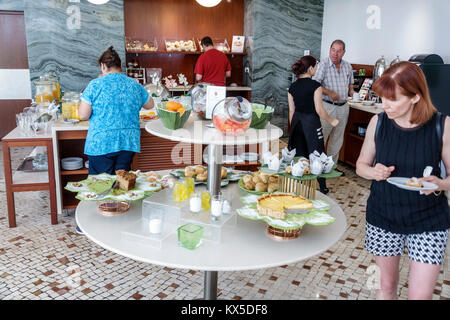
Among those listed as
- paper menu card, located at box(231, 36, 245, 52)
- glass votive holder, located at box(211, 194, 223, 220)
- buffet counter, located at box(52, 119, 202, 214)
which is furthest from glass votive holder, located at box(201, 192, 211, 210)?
paper menu card, located at box(231, 36, 245, 52)

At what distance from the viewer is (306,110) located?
4566mm

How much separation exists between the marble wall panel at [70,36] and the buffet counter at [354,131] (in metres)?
4.13

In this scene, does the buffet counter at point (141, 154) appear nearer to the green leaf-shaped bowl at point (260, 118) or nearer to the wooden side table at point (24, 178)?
the wooden side table at point (24, 178)

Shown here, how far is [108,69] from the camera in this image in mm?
3438

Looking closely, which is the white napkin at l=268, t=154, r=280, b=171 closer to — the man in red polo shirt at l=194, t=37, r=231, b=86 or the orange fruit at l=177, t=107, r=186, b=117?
the orange fruit at l=177, t=107, r=186, b=117

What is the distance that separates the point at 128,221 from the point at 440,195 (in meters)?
1.55

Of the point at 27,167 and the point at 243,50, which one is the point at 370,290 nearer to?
the point at 27,167

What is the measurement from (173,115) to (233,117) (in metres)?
0.36

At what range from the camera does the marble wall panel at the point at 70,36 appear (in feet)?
23.3

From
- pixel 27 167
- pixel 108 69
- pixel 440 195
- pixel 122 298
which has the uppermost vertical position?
pixel 108 69

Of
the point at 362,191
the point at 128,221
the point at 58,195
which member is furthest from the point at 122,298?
the point at 362,191

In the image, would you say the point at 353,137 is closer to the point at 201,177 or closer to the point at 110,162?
the point at 110,162

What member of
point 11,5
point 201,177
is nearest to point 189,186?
point 201,177
